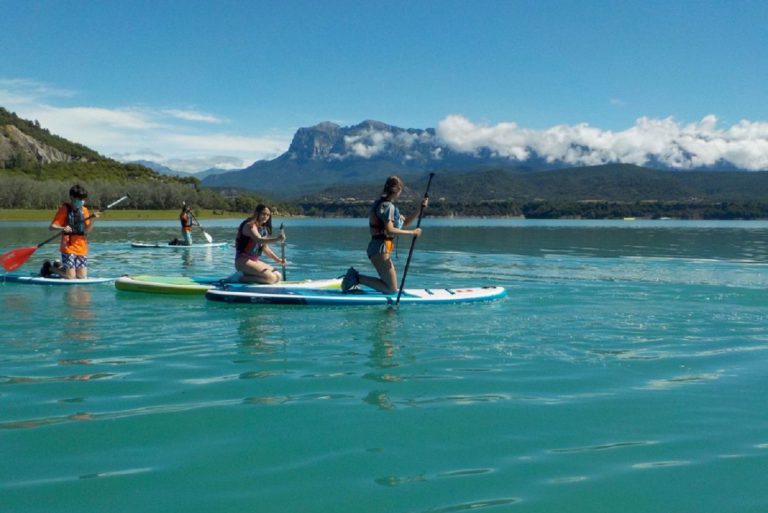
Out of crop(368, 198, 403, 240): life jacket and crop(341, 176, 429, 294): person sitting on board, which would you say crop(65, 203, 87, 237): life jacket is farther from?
crop(368, 198, 403, 240): life jacket

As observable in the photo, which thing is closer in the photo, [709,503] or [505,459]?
[709,503]

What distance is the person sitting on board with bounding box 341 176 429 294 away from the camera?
46.3ft

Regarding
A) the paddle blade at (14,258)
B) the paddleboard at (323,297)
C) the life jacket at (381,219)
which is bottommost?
the paddleboard at (323,297)

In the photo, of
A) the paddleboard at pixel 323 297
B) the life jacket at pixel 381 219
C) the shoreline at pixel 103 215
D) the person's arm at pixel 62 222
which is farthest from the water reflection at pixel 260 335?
the shoreline at pixel 103 215

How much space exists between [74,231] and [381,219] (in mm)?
9062

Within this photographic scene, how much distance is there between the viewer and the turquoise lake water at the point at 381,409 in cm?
547

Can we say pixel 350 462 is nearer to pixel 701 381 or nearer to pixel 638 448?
pixel 638 448

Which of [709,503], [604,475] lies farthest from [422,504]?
[709,503]

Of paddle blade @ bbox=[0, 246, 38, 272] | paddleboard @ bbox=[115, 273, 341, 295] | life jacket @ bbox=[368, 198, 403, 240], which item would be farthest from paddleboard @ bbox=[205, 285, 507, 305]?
paddle blade @ bbox=[0, 246, 38, 272]

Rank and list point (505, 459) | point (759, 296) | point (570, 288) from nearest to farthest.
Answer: point (505, 459), point (759, 296), point (570, 288)

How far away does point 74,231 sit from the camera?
1862 centimetres

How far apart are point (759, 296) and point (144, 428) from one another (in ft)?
52.5

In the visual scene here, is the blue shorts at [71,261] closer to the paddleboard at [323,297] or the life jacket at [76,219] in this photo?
the life jacket at [76,219]

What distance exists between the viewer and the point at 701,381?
8812 millimetres
